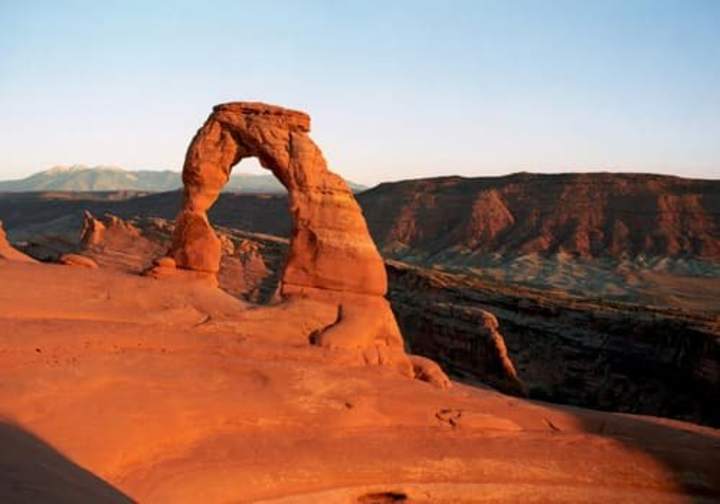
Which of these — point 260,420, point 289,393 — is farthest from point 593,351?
point 260,420

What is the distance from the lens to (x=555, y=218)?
65.2 metres

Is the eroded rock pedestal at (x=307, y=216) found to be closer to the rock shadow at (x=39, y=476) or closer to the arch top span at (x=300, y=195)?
the arch top span at (x=300, y=195)

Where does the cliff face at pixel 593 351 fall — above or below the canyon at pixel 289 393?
below

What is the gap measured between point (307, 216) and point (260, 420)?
5.07m

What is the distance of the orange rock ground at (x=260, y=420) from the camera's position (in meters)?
8.40

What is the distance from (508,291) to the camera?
3275 cm

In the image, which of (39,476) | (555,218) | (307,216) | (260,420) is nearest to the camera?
(39,476)

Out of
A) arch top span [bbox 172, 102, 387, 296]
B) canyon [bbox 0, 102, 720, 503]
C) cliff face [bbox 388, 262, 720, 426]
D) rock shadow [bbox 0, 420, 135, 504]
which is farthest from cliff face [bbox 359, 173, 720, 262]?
rock shadow [bbox 0, 420, 135, 504]

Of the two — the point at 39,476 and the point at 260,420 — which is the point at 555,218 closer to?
the point at 260,420

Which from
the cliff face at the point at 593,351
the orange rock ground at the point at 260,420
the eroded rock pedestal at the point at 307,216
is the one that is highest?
the eroded rock pedestal at the point at 307,216

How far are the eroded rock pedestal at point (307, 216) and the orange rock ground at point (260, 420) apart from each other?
1.21m

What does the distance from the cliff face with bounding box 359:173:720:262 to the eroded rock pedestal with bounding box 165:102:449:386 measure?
49.3 metres

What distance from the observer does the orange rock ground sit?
840 centimetres

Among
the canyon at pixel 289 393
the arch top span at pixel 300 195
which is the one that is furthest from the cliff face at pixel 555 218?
the arch top span at pixel 300 195
